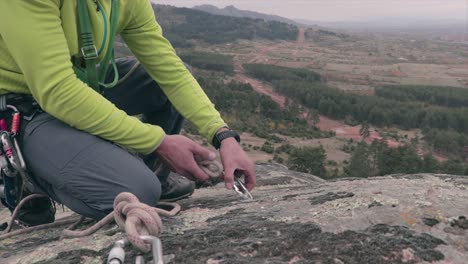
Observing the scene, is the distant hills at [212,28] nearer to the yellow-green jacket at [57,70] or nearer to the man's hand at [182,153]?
the yellow-green jacket at [57,70]

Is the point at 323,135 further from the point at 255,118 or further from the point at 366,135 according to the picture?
the point at 255,118

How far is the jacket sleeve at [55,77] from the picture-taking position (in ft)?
6.51

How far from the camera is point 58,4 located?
6.91ft

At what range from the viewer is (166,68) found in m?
2.77

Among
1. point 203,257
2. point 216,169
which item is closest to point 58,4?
point 216,169

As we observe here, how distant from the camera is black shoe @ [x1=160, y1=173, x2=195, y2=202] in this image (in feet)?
9.14

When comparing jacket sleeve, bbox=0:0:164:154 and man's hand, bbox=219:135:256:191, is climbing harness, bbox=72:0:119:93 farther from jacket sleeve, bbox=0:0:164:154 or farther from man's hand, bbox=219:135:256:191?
man's hand, bbox=219:135:256:191

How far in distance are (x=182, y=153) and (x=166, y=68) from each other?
778 millimetres

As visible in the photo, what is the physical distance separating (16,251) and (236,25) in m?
151

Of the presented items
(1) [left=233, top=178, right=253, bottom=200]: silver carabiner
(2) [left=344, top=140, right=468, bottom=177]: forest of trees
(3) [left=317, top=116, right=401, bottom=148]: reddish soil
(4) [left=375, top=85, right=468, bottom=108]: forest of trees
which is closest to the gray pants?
(1) [left=233, top=178, right=253, bottom=200]: silver carabiner

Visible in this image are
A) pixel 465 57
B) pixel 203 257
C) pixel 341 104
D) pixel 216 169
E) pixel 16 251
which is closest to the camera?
pixel 203 257

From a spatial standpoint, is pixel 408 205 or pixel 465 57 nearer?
pixel 408 205

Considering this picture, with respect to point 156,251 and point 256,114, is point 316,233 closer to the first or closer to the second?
point 156,251

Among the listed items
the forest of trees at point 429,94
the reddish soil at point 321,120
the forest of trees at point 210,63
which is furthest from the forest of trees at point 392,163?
the forest of trees at point 210,63
